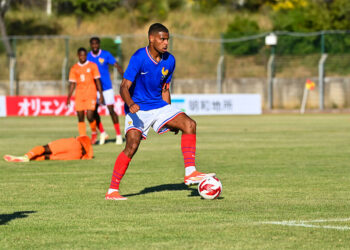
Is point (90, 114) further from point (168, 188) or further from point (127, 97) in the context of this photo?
point (127, 97)

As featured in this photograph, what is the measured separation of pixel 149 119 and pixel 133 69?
65cm

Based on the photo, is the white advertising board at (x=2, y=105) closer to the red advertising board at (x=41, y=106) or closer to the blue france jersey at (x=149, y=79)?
the red advertising board at (x=41, y=106)

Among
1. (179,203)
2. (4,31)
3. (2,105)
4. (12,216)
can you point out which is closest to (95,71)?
(179,203)

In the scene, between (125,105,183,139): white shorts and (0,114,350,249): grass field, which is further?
(125,105,183,139): white shorts

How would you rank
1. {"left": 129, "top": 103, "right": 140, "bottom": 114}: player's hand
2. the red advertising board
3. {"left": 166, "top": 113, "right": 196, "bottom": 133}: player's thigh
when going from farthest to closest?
1. the red advertising board
2. {"left": 166, "top": 113, "right": 196, "bottom": 133}: player's thigh
3. {"left": 129, "top": 103, "right": 140, "bottom": 114}: player's hand

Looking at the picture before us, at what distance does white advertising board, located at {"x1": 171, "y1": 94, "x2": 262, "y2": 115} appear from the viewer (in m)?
36.1

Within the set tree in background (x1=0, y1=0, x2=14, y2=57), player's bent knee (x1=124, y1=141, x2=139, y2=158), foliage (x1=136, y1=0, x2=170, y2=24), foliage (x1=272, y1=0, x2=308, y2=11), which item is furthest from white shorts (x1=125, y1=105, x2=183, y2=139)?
foliage (x1=272, y1=0, x2=308, y2=11)

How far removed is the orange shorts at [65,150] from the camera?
48.5ft

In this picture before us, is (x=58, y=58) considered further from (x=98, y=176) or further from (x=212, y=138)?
(x=98, y=176)

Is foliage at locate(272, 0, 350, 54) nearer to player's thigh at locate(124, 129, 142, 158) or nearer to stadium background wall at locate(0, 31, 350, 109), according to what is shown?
stadium background wall at locate(0, 31, 350, 109)

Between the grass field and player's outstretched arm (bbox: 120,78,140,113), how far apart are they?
3.57 feet

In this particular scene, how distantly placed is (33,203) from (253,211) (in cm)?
258

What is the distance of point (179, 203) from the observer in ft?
29.0

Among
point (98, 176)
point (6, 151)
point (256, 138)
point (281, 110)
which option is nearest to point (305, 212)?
point (98, 176)
